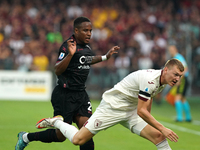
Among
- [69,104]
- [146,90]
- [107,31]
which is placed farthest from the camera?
[107,31]

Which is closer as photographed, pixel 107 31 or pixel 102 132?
pixel 102 132

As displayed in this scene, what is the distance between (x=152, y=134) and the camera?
5480 mm

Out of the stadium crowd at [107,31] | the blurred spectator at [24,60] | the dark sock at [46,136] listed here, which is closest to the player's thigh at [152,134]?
the dark sock at [46,136]

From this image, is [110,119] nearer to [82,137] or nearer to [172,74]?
[82,137]

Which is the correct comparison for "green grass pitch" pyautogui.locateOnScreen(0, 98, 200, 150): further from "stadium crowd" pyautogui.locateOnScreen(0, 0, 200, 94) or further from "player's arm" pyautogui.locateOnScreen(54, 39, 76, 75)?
"stadium crowd" pyautogui.locateOnScreen(0, 0, 200, 94)

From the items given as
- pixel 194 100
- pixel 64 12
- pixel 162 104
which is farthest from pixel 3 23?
pixel 194 100

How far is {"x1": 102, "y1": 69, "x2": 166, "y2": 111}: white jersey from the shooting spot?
5102 mm

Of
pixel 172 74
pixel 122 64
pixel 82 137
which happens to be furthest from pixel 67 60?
pixel 122 64

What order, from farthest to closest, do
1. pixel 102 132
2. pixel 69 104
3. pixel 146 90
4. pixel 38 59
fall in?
pixel 38 59
pixel 102 132
pixel 69 104
pixel 146 90

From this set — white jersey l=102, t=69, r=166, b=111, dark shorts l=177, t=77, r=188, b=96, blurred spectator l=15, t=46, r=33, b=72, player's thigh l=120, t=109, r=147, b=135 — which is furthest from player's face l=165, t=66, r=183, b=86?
blurred spectator l=15, t=46, r=33, b=72

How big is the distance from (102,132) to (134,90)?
4.28m

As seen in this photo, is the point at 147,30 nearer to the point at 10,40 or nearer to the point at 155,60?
the point at 155,60

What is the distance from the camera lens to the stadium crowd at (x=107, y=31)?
56.7 ft

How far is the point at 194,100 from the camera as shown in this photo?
1788 centimetres
